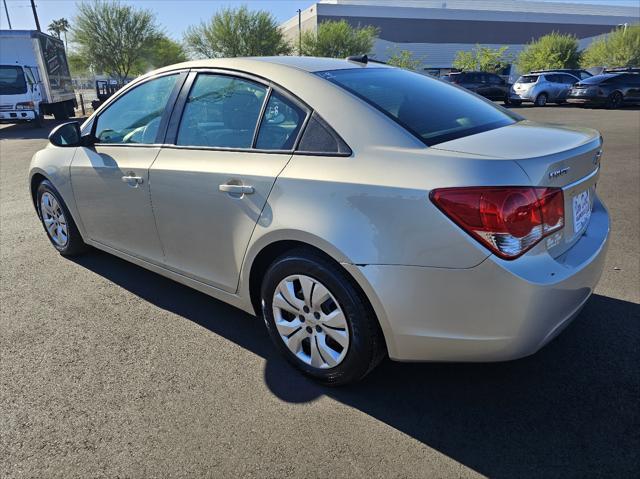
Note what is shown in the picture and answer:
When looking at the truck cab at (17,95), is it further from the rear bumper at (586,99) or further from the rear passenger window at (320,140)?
the rear bumper at (586,99)

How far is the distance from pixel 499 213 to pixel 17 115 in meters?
20.6

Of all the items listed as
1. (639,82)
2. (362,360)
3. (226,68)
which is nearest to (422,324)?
(362,360)

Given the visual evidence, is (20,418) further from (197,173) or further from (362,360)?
(362,360)

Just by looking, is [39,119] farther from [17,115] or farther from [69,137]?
[69,137]

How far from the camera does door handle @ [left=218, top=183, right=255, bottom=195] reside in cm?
262

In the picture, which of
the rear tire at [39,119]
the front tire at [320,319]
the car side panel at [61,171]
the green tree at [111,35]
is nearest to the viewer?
the front tire at [320,319]

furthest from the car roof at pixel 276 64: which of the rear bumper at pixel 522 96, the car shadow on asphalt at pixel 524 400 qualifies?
the rear bumper at pixel 522 96

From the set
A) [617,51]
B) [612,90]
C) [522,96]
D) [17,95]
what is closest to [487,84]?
[522,96]

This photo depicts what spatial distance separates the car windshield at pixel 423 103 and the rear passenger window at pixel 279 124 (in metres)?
0.27

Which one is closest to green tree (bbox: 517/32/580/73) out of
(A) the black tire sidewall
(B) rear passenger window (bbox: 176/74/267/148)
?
(A) the black tire sidewall

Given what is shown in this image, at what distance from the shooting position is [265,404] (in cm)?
257

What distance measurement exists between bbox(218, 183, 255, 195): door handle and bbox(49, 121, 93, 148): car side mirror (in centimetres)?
172

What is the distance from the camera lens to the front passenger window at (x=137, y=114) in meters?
3.35

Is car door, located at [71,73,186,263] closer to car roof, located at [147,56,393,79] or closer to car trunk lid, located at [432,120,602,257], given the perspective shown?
car roof, located at [147,56,393,79]
